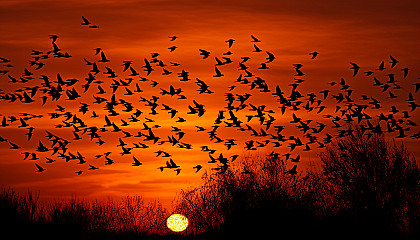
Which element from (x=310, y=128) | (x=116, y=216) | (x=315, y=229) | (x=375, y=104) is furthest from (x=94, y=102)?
(x=116, y=216)

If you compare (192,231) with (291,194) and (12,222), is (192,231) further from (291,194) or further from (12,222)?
(12,222)

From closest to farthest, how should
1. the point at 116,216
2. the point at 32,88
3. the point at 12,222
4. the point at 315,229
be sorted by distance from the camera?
1. the point at 32,88
2. the point at 315,229
3. the point at 12,222
4. the point at 116,216

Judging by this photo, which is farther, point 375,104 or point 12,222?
point 12,222

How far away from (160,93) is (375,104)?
9.24 meters

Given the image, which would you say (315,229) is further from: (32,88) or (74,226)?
(32,88)

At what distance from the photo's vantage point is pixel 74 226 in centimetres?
4856

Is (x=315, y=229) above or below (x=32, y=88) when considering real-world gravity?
below

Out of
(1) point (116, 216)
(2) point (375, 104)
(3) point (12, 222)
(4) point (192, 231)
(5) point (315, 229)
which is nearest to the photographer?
(2) point (375, 104)

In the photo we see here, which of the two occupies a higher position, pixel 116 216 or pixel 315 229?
pixel 116 216

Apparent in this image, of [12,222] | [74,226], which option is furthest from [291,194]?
[12,222]

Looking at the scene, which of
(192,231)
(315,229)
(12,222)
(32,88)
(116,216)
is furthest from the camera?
(116,216)

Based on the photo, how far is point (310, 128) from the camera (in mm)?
32031

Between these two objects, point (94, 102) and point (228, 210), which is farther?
point (228, 210)

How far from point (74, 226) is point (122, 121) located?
2176 cm
